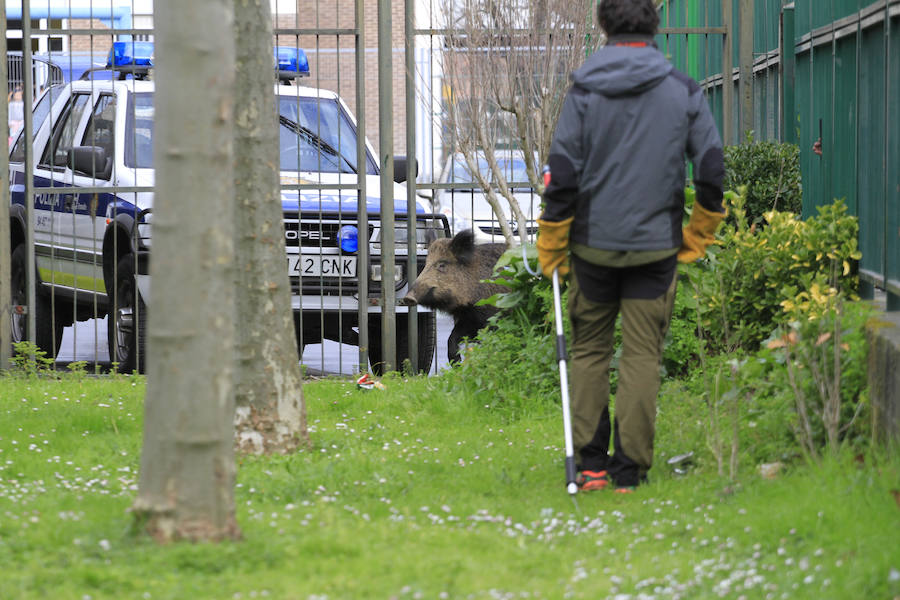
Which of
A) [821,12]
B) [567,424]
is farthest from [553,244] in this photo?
[821,12]

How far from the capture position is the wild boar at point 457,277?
8.98 meters

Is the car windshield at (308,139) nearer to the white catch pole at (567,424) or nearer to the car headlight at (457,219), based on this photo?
the car headlight at (457,219)

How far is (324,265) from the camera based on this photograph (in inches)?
376

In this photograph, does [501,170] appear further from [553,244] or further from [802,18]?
[553,244]

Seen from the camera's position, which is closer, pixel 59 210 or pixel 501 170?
pixel 59 210

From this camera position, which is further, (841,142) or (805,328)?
(841,142)

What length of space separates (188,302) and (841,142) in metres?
5.36

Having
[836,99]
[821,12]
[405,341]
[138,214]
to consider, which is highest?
[821,12]

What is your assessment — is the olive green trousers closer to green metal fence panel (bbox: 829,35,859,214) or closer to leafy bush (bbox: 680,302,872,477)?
leafy bush (bbox: 680,302,872,477)

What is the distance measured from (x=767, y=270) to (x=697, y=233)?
231 centimetres

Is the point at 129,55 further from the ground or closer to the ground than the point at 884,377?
further from the ground

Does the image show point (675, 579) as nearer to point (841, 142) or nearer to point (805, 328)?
point (805, 328)

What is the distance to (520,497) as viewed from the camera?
17.5 ft

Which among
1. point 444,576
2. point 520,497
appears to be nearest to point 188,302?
point 444,576
